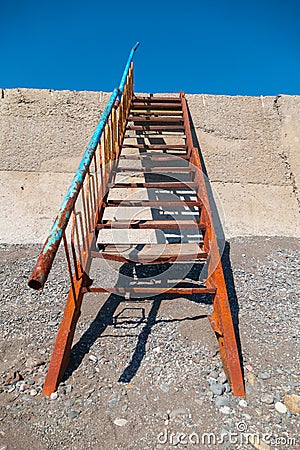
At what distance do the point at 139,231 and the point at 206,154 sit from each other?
1735 millimetres

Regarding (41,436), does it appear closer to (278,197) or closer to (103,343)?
(103,343)

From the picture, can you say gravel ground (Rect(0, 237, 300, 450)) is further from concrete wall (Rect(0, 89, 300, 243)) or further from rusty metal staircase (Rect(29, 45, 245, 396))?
concrete wall (Rect(0, 89, 300, 243))

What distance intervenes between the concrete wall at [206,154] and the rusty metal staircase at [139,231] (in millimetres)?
624

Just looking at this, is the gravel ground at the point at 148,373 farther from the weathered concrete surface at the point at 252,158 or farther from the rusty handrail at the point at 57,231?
the weathered concrete surface at the point at 252,158

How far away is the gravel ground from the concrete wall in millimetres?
1460

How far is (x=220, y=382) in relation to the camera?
2379mm

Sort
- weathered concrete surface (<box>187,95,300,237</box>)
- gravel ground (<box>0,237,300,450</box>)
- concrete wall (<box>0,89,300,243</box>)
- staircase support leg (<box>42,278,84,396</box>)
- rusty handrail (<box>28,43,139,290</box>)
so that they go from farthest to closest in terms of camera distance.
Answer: weathered concrete surface (<box>187,95,300,237</box>), concrete wall (<box>0,89,300,243</box>), staircase support leg (<box>42,278,84,396</box>), gravel ground (<box>0,237,300,450</box>), rusty handrail (<box>28,43,139,290</box>)

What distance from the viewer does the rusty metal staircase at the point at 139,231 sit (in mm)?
2355

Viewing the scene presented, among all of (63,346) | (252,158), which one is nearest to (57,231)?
(63,346)

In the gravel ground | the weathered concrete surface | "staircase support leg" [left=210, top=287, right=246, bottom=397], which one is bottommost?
the gravel ground

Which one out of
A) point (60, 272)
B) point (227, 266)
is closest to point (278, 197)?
point (227, 266)

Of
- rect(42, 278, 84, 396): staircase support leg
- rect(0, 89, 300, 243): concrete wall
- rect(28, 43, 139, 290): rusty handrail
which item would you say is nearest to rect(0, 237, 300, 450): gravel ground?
rect(42, 278, 84, 396): staircase support leg

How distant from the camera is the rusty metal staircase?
2.36 meters

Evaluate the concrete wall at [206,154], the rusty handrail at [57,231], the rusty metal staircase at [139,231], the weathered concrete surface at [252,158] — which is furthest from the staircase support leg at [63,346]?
the weathered concrete surface at [252,158]
